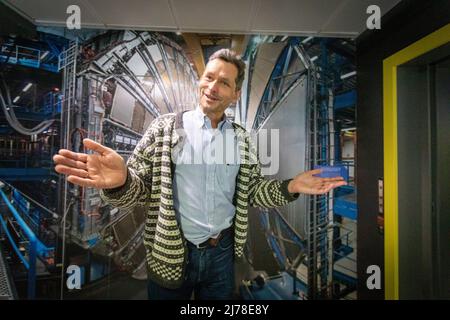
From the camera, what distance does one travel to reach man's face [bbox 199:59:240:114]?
1.39 meters

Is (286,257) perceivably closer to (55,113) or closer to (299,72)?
(299,72)

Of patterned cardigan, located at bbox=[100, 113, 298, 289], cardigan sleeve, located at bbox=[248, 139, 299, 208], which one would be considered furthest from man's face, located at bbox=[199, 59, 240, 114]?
cardigan sleeve, located at bbox=[248, 139, 299, 208]

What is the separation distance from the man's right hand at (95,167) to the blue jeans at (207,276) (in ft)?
1.89

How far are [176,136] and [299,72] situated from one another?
121 cm

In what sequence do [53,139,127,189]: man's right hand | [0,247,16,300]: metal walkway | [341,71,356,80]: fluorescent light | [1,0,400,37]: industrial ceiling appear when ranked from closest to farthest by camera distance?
[53,139,127,189]: man's right hand → [1,0,400,37]: industrial ceiling → [0,247,16,300]: metal walkway → [341,71,356,80]: fluorescent light

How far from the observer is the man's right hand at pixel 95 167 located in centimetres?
105

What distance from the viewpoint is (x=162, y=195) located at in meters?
1.23

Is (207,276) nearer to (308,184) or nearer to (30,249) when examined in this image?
(308,184)

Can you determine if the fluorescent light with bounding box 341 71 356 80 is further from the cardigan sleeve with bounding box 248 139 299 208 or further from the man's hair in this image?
the cardigan sleeve with bounding box 248 139 299 208

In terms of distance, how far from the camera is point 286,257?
192 cm

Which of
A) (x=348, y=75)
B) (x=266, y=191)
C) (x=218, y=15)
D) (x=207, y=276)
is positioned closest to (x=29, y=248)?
(x=207, y=276)

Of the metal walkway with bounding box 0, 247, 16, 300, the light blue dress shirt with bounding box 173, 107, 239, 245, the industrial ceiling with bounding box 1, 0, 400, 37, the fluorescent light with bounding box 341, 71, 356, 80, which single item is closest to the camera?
the light blue dress shirt with bounding box 173, 107, 239, 245

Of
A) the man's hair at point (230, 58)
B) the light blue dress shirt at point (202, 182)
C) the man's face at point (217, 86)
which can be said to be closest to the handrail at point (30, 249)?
the light blue dress shirt at point (202, 182)

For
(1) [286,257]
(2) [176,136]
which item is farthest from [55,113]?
(1) [286,257]
